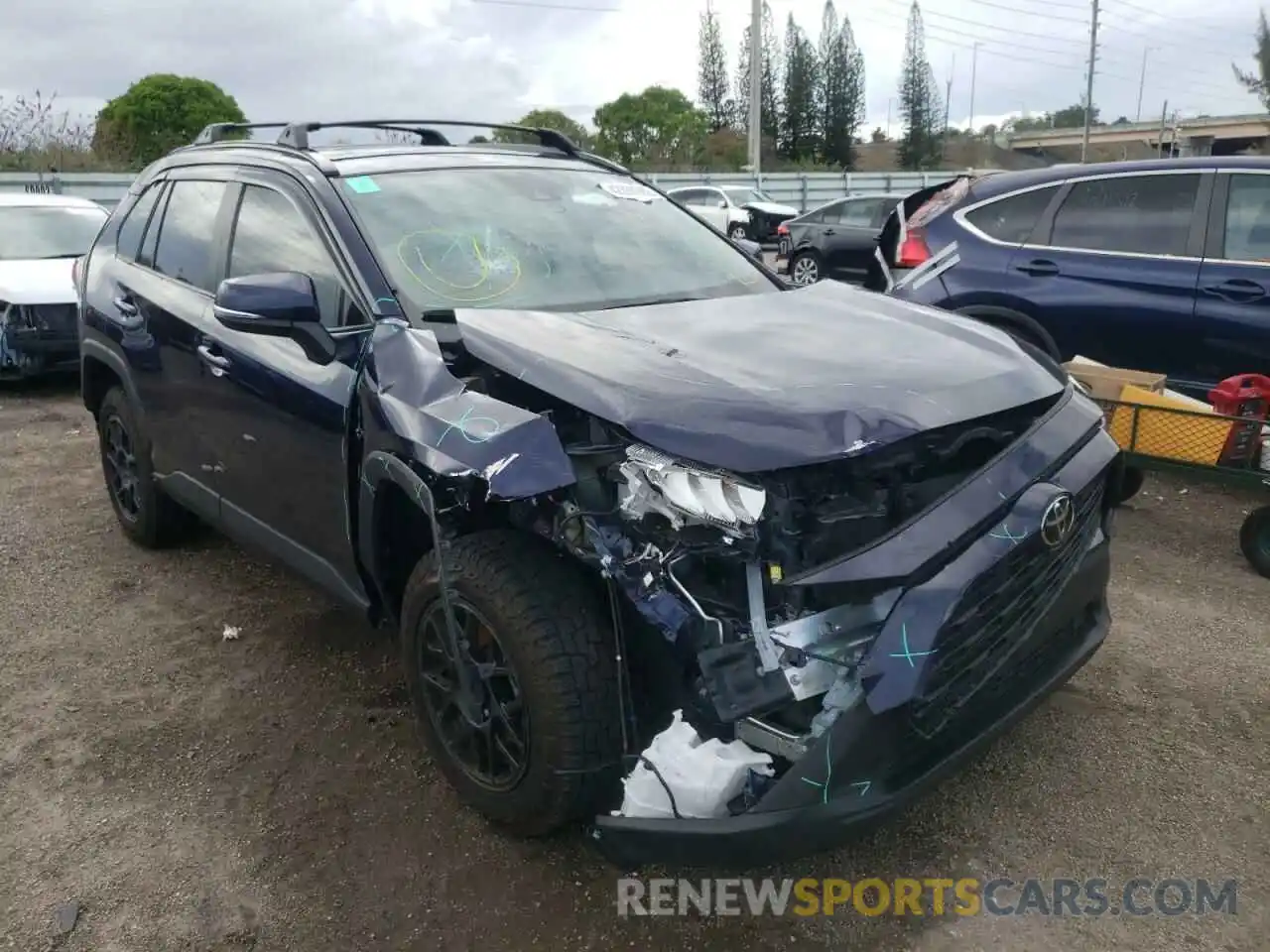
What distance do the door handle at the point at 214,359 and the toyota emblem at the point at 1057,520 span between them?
2.65 meters

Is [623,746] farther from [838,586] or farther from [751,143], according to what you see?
[751,143]

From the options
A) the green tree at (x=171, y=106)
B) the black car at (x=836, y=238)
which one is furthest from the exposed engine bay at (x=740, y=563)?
the green tree at (x=171, y=106)

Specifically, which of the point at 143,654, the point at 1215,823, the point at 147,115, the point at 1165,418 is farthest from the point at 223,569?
the point at 147,115

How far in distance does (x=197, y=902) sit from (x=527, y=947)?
0.86m

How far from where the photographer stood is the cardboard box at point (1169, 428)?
4.50 m

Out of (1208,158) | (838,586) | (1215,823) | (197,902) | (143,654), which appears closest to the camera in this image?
(838,586)

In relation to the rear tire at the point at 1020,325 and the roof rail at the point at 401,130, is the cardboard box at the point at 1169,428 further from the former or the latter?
the roof rail at the point at 401,130

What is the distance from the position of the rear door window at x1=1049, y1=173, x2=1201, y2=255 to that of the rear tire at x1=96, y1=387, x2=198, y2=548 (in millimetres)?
4924

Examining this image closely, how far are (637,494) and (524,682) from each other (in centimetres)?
52

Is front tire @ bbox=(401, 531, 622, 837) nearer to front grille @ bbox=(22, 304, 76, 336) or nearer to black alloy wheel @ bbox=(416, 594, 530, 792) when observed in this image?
black alloy wheel @ bbox=(416, 594, 530, 792)

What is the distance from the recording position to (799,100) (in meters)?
75.4

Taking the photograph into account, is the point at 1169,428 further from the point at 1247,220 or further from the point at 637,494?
the point at 637,494

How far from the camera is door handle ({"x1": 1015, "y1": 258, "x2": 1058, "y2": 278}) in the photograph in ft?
19.1

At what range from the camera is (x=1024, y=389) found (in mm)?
2652
